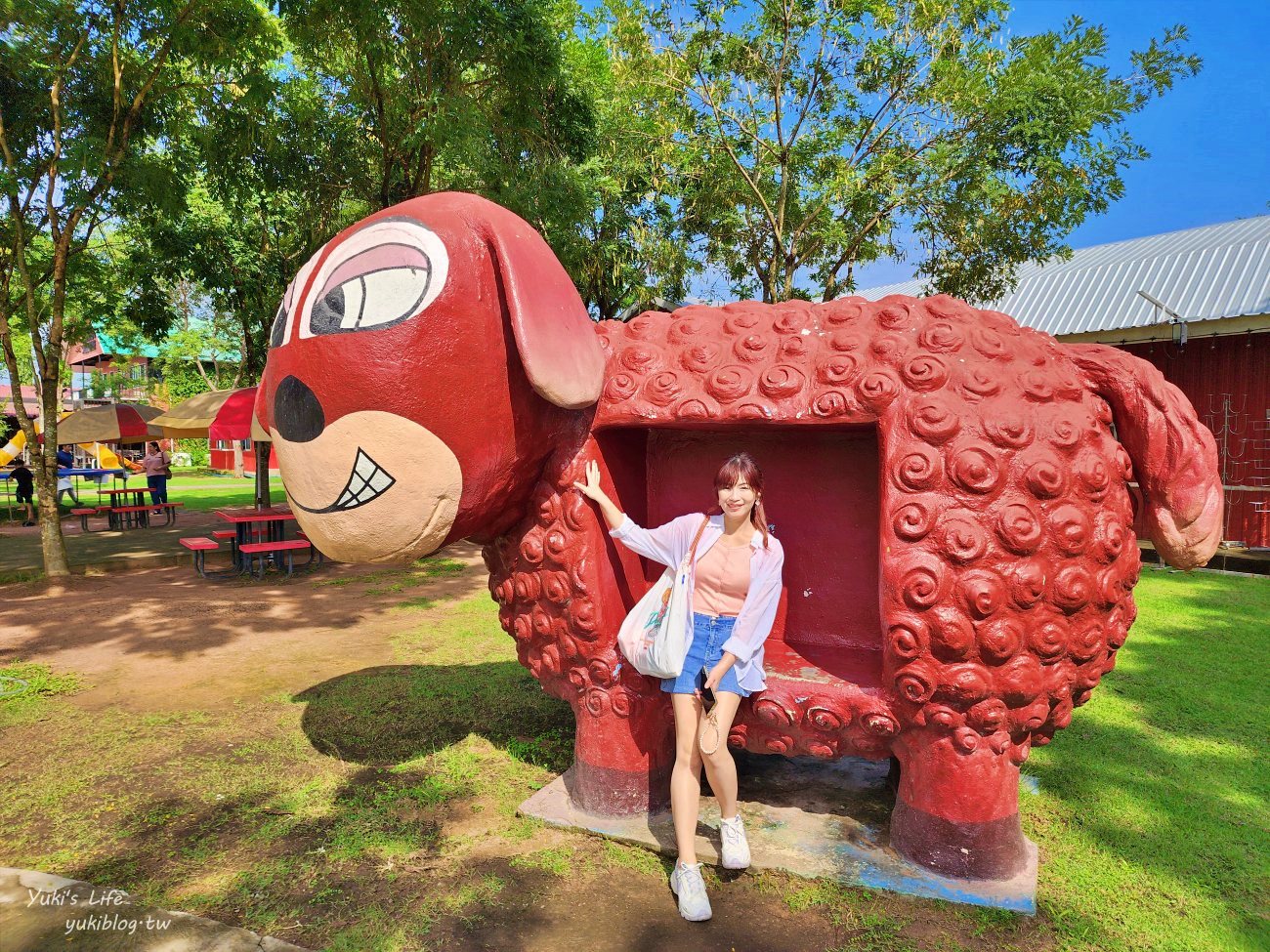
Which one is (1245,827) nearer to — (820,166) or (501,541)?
(501,541)

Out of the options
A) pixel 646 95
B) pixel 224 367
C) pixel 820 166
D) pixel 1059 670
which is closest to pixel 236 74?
pixel 646 95

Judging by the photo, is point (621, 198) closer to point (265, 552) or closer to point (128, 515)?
point (265, 552)

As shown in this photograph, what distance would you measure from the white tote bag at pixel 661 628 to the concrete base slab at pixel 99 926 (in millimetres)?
1420

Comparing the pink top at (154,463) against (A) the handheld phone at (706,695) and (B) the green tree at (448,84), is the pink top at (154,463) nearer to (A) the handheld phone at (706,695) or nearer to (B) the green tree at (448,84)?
(B) the green tree at (448,84)

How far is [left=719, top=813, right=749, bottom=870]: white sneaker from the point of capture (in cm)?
270

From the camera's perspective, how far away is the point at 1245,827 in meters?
3.15

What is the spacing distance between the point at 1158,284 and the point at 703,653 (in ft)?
36.9

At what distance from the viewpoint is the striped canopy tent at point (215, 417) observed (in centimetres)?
951

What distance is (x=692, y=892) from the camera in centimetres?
256

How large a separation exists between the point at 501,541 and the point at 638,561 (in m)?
0.60

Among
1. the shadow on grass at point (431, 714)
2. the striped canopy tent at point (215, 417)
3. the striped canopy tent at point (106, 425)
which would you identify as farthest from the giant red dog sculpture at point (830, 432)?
the striped canopy tent at point (106, 425)

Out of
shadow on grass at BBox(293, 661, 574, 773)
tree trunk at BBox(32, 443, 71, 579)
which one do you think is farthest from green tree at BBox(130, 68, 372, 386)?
shadow on grass at BBox(293, 661, 574, 773)

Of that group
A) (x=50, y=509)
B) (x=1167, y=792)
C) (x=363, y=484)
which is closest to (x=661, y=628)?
(x=363, y=484)

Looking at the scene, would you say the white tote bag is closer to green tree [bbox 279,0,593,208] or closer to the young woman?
the young woman
